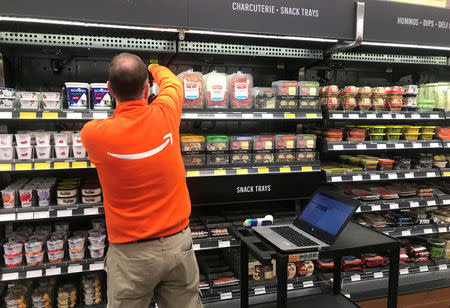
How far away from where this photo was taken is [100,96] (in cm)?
260

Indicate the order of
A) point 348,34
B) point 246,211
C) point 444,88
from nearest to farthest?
point 348,34
point 246,211
point 444,88

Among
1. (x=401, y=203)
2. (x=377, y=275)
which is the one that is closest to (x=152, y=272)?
(x=377, y=275)

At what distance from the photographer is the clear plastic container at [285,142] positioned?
10.0 feet

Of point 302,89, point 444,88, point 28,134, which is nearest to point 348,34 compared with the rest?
point 302,89

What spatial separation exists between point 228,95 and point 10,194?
189 centimetres

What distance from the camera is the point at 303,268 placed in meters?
3.21

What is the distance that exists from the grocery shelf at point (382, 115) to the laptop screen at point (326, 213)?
126 centimetres

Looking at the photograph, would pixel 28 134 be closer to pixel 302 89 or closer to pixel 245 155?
pixel 245 155

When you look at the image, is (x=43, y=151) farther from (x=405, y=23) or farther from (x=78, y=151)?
(x=405, y=23)

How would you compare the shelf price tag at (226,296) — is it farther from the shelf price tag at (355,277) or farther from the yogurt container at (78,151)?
the yogurt container at (78,151)

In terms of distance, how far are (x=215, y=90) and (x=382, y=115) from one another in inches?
66.3

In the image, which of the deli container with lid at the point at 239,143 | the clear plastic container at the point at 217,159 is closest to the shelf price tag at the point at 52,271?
the clear plastic container at the point at 217,159

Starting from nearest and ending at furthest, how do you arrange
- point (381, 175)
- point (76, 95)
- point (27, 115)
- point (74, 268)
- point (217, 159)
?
1. point (27, 115)
2. point (76, 95)
3. point (74, 268)
4. point (217, 159)
5. point (381, 175)

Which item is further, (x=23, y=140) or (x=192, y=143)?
(x=192, y=143)
